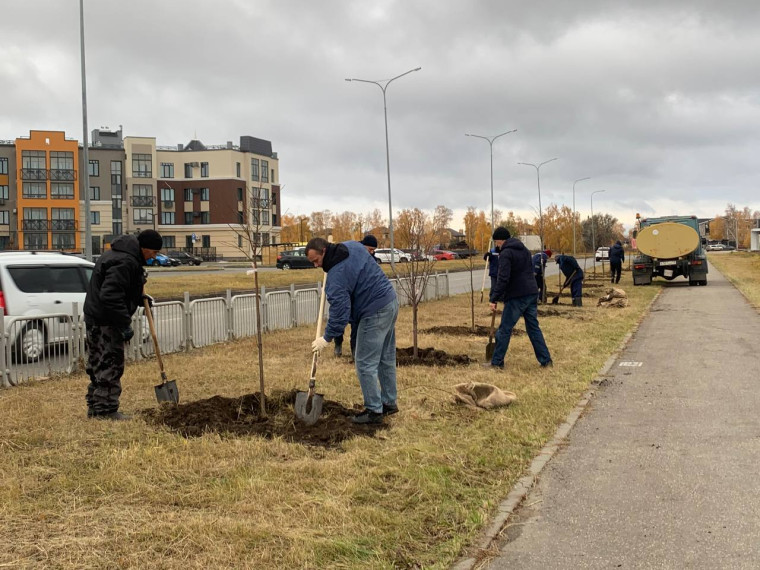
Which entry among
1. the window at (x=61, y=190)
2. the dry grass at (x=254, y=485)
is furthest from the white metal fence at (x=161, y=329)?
the window at (x=61, y=190)

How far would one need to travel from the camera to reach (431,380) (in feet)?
28.9

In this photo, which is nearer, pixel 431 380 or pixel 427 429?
pixel 427 429

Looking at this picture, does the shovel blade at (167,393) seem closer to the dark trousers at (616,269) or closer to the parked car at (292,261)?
the dark trousers at (616,269)

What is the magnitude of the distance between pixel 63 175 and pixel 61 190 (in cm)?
163

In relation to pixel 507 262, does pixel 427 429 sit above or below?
below

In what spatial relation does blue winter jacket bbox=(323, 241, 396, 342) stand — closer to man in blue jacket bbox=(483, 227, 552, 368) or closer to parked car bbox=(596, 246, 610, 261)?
man in blue jacket bbox=(483, 227, 552, 368)

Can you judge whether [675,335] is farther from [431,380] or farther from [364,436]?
[364,436]

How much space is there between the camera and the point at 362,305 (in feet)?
21.6

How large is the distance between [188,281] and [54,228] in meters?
51.7

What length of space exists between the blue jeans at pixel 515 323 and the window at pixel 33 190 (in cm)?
7724

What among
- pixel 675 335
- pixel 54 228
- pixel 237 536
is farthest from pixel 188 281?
pixel 54 228

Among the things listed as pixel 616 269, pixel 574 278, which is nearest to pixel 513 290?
pixel 574 278

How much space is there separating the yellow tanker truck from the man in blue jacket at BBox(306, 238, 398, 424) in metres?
23.7

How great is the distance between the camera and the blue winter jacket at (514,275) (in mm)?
9445
